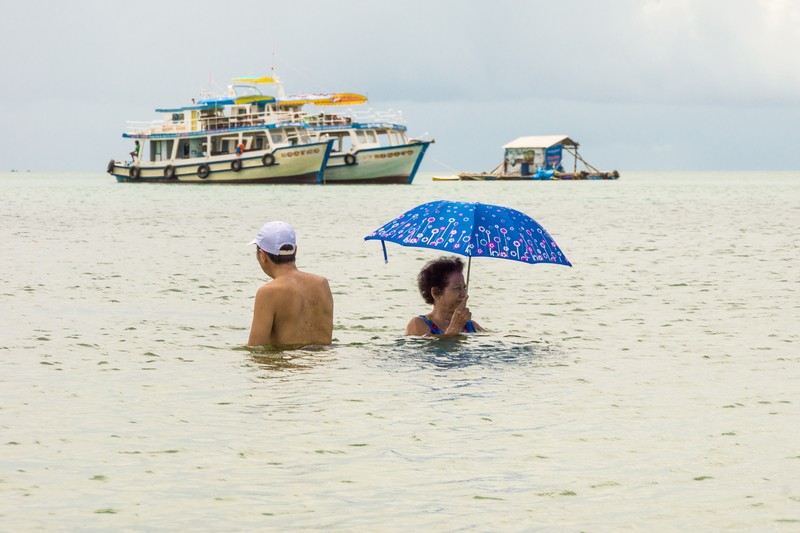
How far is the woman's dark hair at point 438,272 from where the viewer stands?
28.9 ft

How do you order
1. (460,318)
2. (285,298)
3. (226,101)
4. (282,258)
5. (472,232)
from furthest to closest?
(226,101) < (472,232) < (460,318) < (285,298) < (282,258)

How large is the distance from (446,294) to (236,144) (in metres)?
58.9

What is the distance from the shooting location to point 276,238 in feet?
26.7

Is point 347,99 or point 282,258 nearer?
point 282,258

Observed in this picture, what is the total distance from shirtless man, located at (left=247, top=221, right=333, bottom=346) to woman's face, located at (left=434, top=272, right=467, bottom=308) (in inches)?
33.9

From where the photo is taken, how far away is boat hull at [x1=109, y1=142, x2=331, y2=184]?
65.2 m

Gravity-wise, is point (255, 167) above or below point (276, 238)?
above

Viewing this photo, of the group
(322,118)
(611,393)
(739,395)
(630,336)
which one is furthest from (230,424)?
(322,118)

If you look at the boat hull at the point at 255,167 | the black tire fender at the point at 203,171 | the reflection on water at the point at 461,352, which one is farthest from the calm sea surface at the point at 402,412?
the black tire fender at the point at 203,171

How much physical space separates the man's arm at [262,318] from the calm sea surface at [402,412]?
0.25 m

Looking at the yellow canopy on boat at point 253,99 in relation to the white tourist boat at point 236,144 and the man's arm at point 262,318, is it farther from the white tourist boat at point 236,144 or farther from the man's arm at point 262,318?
the man's arm at point 262,318

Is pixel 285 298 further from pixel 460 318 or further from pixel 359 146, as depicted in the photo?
pixel 359 146

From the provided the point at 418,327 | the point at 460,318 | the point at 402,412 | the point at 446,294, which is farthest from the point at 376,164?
the point at 402,412

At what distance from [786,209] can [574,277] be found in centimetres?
3256
